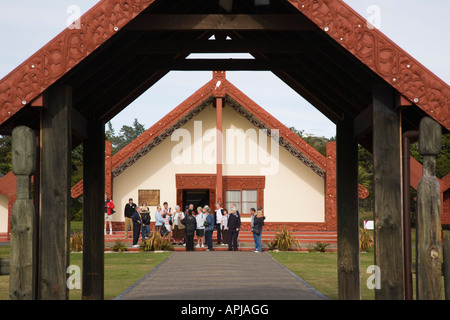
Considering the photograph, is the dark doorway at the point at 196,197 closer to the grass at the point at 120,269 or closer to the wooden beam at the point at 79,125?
the grass at the point at 120,269

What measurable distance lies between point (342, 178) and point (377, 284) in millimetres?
2850

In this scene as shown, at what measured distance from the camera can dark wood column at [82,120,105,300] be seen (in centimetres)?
1000

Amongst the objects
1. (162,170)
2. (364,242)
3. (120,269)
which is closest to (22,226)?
(120,269)

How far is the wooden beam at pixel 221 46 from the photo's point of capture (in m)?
8.58

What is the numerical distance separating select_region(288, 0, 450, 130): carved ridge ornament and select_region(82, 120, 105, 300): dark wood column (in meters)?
4.26

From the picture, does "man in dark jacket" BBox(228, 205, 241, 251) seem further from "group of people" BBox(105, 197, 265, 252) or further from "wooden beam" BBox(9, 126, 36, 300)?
"wooden beam" BBox(9, 126, 36, 300)

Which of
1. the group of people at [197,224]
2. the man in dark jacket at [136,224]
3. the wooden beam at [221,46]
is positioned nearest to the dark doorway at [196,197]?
the group of people at [197,224]

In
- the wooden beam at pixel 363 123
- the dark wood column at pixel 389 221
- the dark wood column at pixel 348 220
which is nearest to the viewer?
the dark wood column at pixel 389 221

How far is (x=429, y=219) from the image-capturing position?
6.77 m

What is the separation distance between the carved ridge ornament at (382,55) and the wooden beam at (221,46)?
161cm

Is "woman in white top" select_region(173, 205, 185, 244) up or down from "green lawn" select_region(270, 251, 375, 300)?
up

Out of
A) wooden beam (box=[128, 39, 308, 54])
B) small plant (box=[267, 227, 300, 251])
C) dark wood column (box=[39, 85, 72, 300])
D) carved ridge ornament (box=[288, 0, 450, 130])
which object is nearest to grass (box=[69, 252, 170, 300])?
small plant (box=[267, 227, 300, 251])

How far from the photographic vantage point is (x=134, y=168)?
1309 inches

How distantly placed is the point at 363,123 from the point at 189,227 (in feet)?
53.9
